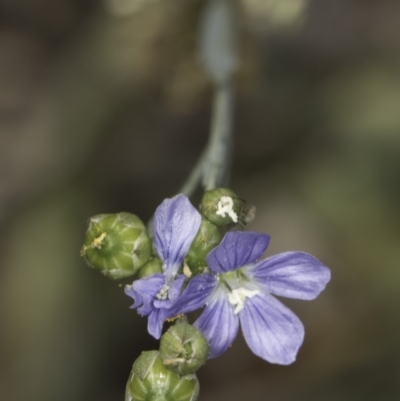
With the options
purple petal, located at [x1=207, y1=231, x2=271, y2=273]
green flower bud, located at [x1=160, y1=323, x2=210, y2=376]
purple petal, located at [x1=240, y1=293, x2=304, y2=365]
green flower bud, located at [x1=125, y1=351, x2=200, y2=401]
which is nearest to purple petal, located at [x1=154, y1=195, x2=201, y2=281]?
purple petal, located at [x1=207, y1=231, x2=271, y2=273]

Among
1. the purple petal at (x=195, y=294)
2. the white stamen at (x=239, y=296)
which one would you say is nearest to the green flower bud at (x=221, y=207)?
the purple petal at (x=195, y=294)

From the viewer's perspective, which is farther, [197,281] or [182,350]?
[197,281]

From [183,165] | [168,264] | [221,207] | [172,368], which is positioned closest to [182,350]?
[172,368]

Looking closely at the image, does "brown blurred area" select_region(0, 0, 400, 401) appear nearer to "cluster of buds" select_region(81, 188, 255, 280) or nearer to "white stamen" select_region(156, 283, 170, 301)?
"cluster of buds" select_region(81, 188, 255, 280)

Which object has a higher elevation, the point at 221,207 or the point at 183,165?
the point at 183,165

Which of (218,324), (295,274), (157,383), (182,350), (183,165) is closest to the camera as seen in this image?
(182,350)

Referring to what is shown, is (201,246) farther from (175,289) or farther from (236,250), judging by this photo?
(175,289)

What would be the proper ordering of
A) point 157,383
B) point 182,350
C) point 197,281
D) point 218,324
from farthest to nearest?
point 218,324 < point 197,281 < point 157,383 < point 182,350

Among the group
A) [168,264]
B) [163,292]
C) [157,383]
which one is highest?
[168,264]
